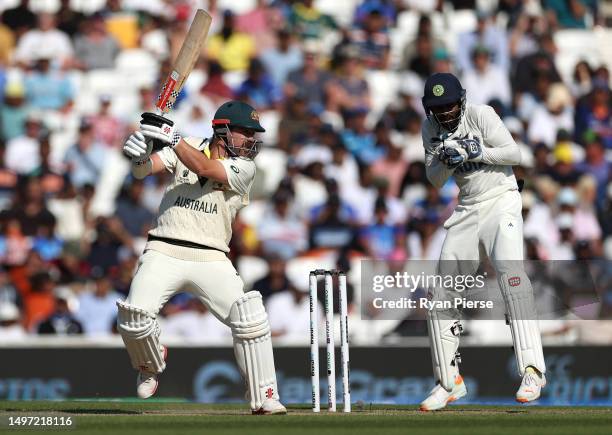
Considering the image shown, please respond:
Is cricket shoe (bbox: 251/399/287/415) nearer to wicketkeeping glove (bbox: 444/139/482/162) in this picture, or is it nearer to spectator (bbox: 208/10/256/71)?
wicketkeeping glove (bbox: 444/139/482/162)

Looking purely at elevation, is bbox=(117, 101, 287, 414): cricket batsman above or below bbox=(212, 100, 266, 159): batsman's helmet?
below

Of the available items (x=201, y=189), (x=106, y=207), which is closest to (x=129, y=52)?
(x=106, y=207)

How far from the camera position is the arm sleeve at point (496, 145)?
8.27m

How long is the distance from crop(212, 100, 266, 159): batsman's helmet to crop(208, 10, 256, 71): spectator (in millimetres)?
7079

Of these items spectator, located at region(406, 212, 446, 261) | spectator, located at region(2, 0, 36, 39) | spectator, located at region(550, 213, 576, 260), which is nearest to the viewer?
spectator, located at region(406, 212, 446, 261)

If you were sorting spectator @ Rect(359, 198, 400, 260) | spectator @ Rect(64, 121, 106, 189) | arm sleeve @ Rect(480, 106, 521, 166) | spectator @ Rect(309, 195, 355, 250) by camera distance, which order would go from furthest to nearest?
spectator @ Rect(64, 121, 106, 189) → spectator @ Rect(309, 195, 355, 250) → spectator @ Rect(359, 198, 400, 260) → arm sleeve @ Rect(480, 106, 521, 166)

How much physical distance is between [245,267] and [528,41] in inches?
209

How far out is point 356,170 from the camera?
1412 cm

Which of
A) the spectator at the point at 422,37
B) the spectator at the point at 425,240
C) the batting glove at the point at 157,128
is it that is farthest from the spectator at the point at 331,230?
the batting glove at the point at 157,128

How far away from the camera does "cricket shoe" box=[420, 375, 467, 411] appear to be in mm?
8438

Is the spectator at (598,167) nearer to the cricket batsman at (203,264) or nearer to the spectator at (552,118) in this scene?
the spectator at (552,118)

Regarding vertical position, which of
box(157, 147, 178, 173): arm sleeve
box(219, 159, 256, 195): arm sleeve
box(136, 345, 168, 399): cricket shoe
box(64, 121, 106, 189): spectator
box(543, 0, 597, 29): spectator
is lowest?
box(136, 345, 168, 399): cricket shoe

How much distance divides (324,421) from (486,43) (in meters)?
9.07

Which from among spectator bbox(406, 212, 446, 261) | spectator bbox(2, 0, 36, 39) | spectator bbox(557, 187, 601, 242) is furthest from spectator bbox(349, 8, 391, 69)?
spectator bbox(2, 0, 36, 39)
